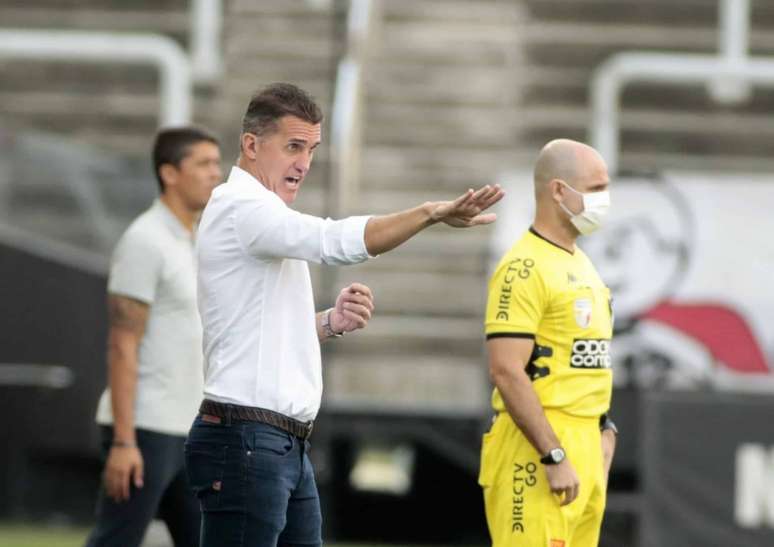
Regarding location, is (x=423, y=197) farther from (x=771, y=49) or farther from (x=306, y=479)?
(x=306, y=479)

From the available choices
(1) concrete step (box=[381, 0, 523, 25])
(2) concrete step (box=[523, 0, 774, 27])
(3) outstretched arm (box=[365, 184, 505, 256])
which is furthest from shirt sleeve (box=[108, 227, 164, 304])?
(2) concrete step (box=[523, 0, 774, 27])

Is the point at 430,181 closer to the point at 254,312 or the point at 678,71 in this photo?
the point at 678,71

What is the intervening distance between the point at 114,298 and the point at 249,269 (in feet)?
5.89

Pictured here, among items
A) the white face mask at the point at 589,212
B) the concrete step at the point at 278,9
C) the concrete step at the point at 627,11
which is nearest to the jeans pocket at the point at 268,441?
the white face mask at the point at 589,212

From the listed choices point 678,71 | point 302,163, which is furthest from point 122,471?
point 678,71

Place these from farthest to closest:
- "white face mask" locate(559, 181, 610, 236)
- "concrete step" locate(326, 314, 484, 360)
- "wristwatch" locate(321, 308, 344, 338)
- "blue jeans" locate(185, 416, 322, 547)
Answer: "concrete step" locate(326, 314, 484, 360), "white face mask" locate(559, 181, 610, 236), "wristwatch" locate(321, 308, 344, 338), "blue jeans" locate(185, 416, 322, 547)

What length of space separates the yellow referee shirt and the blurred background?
11.8 ft

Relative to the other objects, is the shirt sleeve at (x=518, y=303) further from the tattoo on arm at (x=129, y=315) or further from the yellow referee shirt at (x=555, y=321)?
the tattoo on arm at (x=129, y=315)

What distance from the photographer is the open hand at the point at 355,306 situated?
5129 millimetres

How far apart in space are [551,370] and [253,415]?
1.31 metres

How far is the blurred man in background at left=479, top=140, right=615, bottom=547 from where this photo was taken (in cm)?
591

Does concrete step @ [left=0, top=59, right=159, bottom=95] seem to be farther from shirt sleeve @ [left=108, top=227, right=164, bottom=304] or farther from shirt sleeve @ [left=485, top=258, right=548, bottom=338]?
shirt sleeve @ [left=485, top=258, right=548, bottom=338]

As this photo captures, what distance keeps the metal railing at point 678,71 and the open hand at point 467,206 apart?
8.49 metres

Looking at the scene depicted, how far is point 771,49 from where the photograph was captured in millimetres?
14375
